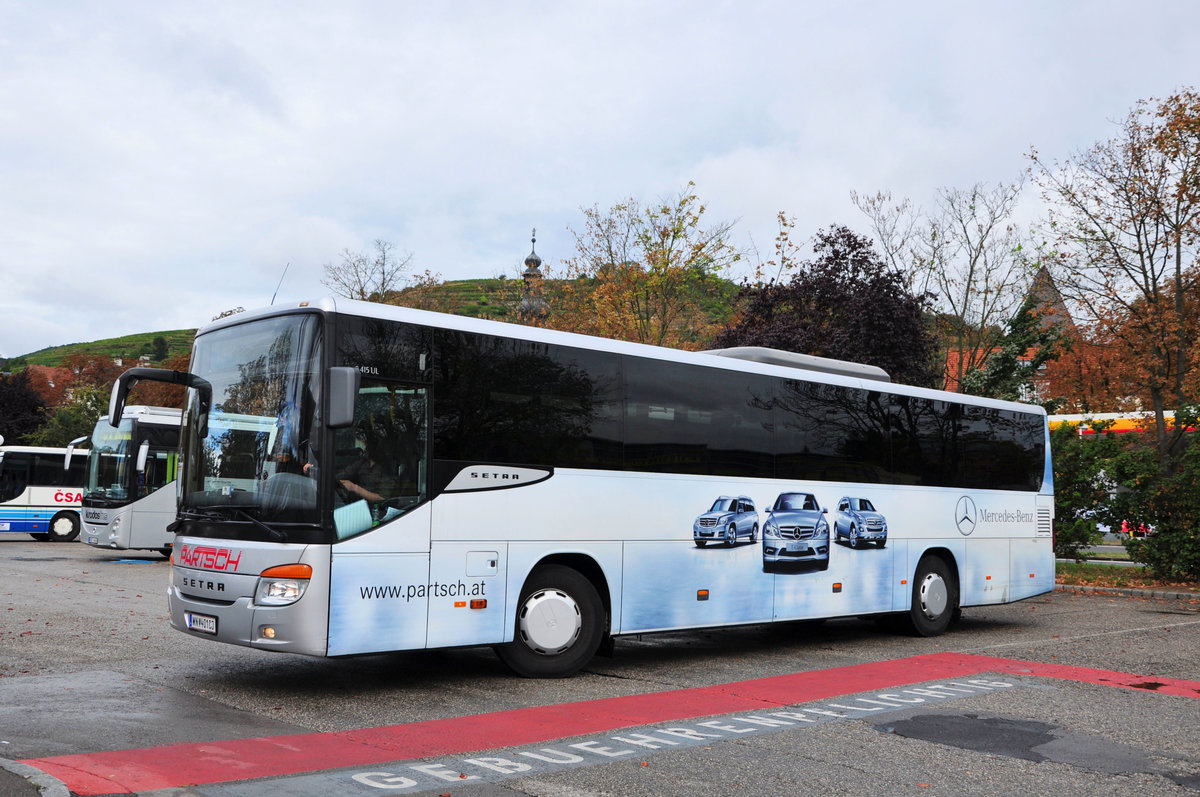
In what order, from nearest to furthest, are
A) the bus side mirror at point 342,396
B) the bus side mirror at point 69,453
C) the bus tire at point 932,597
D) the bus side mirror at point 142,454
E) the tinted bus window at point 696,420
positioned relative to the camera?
the bus side mirror at point 342,396 → the tinted bus window at point 696,420 → the bus tire at point 932,597 → the bus side mirror at point 142,454 → the bus side mirror at point 69,453

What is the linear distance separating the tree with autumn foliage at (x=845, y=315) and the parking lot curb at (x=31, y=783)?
77.7ft

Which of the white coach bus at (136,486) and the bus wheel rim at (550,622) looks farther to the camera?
the white coach bus at (136,486)

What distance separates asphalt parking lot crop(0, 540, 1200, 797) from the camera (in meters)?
6.19

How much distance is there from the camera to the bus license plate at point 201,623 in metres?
8.54

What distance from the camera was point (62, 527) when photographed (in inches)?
1374

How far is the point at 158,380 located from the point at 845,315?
22284 millimetres

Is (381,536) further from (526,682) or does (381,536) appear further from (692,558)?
(692,558)

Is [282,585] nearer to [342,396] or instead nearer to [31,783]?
[342,396]

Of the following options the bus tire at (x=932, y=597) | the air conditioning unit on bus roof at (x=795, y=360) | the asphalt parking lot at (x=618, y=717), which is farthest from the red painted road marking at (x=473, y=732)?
the air conditioning unit on bus roof at (x=795, y=360)

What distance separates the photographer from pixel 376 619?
8.42 meters

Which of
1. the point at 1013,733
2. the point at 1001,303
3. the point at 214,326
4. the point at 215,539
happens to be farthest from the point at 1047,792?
the point at 1001,303

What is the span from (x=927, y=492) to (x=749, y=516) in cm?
346

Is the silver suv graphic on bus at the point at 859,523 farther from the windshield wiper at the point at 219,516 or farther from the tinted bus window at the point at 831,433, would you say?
the windshield wiper at the point at 219,516

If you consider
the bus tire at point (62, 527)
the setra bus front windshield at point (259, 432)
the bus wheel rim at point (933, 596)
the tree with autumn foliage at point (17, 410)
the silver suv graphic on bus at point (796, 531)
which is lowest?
the bus tire at point (62, 527)
